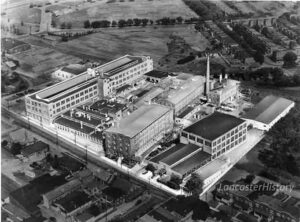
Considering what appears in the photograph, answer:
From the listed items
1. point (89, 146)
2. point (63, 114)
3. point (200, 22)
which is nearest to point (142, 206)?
point (89, 146)

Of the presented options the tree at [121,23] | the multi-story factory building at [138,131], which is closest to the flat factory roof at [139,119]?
the multi-story factory building at [138,131]

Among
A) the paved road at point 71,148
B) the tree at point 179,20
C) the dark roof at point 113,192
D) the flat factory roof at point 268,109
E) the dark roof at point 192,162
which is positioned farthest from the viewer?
the tree at point 179,20

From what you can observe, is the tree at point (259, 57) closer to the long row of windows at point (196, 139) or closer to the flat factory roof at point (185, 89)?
the flat factory roof at point (185, 89)

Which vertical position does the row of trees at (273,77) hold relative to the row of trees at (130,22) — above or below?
below

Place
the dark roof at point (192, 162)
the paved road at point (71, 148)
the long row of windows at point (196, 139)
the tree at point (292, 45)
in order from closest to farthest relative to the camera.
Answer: the paved road at point (71, 148) < the dark roof at point (192, 162) < the long row of windows at point (196, 139) < the tree at point (292, 45)

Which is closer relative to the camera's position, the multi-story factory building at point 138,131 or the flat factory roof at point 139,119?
the multi-story factory building at point 138,131

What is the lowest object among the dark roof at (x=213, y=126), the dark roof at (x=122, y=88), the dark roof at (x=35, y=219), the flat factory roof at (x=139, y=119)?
the dark roof at (x=35, y=219)

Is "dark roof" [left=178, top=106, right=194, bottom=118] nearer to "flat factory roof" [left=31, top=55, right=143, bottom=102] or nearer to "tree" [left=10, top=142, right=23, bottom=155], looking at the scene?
"flat factory roof" [left=31, top=55, right=143, bottom=102]
